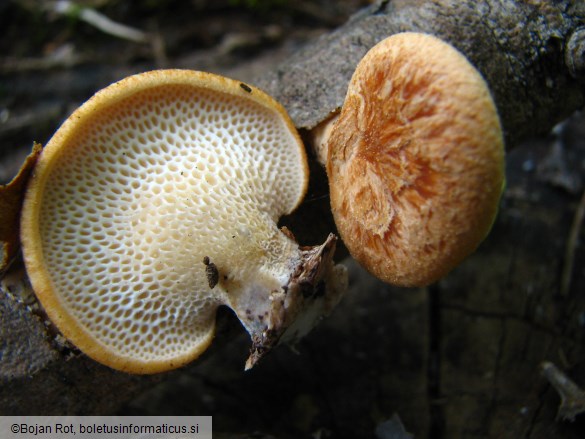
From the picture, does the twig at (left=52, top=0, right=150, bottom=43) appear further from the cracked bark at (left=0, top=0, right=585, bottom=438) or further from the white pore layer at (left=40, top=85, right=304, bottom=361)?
the white pore layer at (left=40, top=85, right=304, bottom=361)

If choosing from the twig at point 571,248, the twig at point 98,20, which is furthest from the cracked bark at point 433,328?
the twig at point 98,20

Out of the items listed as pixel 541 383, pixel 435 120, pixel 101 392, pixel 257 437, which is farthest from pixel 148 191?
pixel 541 383

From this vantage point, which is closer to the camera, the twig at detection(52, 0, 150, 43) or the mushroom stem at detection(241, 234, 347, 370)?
the mushroom stem at detection(241, 234, 347, 370)

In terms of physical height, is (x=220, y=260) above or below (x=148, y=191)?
below

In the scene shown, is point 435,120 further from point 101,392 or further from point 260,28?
point 260,28

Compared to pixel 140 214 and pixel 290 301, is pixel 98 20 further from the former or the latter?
pixel 290 301

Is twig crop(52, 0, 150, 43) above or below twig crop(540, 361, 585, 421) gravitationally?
above

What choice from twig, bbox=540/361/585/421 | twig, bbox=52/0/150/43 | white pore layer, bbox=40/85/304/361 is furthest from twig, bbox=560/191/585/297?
twig, bbox=52/0/150/43
